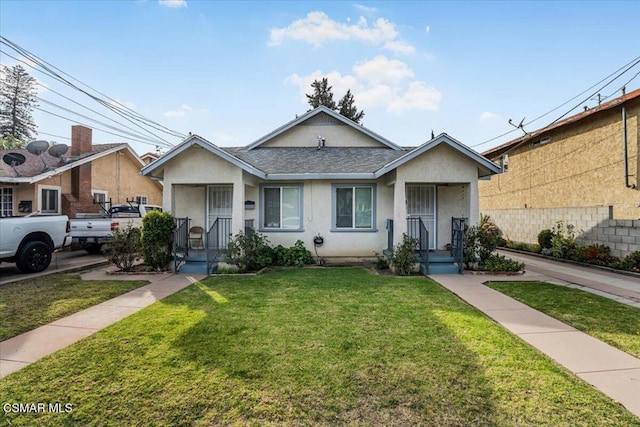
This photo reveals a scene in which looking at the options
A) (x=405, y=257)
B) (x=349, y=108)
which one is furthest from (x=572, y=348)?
(x=349, y=108)

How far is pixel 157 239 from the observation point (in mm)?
9375

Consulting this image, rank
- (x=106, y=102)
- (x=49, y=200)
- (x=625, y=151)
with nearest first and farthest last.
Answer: (x=625, y=151), (x=49, y=200), (x=106, y=102)

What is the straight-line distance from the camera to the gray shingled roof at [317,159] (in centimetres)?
1109

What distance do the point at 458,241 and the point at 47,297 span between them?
10.2m

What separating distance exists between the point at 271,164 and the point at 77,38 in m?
10.1

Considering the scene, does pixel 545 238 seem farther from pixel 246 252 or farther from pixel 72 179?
pixel 72 179

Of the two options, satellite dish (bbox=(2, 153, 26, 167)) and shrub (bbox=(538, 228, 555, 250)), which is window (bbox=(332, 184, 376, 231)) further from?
satellite dish (bbox=(2, 153, 26, 167))

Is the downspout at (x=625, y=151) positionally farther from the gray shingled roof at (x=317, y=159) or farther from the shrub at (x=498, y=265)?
the gray shingled roof at (x=317, y=159)

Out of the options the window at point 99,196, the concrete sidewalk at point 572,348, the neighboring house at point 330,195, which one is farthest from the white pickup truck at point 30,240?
the concrete sidewalk at point 572,348

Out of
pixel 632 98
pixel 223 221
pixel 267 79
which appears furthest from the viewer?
pixel 267 79

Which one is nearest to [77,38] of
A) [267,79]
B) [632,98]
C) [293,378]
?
[267,79]

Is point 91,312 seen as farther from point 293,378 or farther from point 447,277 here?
point 447,277

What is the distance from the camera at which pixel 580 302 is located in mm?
6418

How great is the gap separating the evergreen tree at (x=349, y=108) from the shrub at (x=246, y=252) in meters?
28.1
